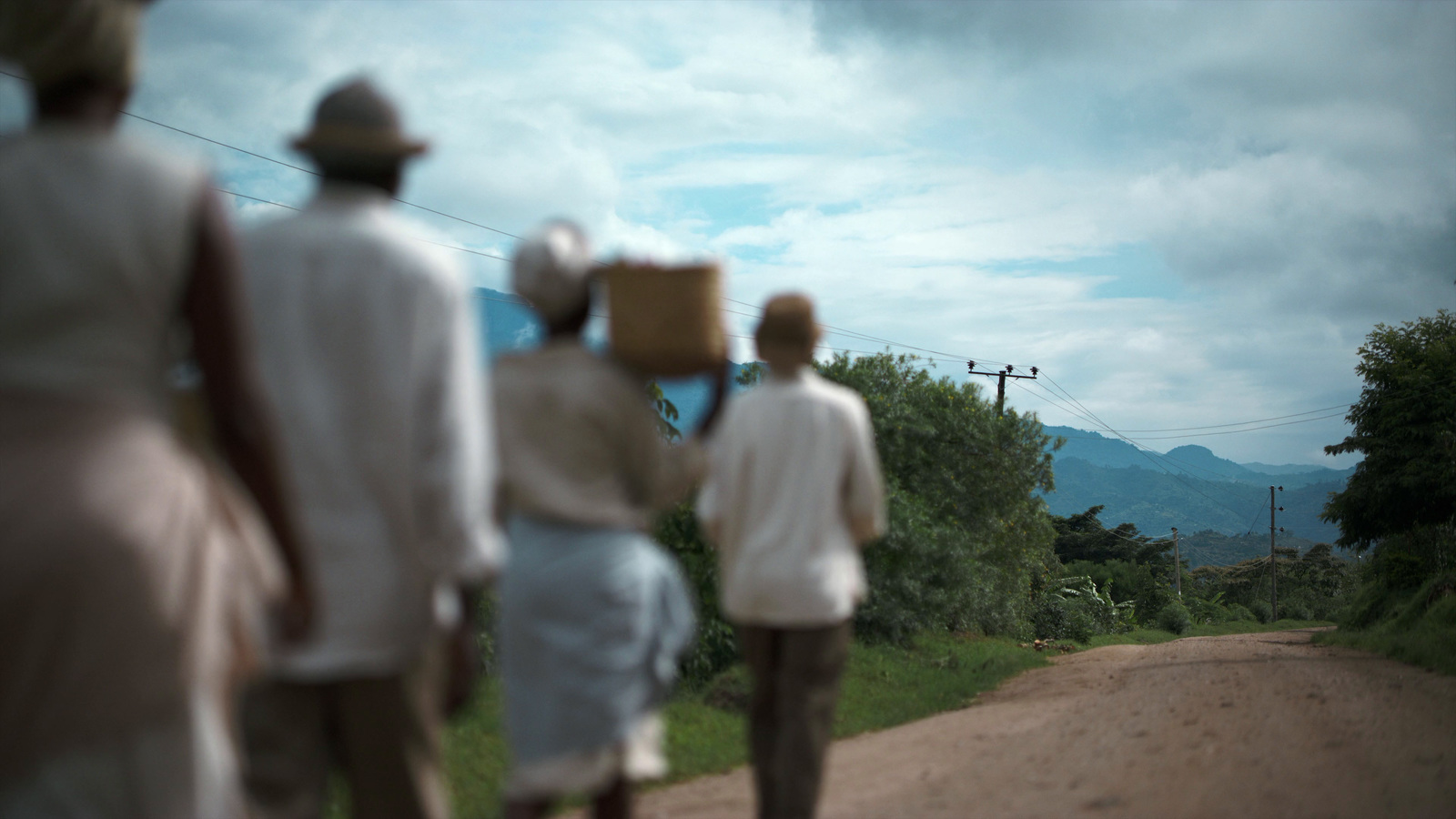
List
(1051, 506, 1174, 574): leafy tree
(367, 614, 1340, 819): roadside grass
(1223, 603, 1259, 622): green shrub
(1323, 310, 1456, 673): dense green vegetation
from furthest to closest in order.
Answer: (1051, 506, 1174, 574): leafy tree
(1223, 603, 1259, 622): green shrub
(1323, 310, 1456, 673): dense green vegetation
(367, 614, 1340, 819): roadside grass

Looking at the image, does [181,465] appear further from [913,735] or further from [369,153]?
[913,735]

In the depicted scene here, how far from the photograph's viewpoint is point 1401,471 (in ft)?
92.6

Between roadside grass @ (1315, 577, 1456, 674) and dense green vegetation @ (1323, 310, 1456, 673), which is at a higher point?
dense green vegetation @ (1323, 310, 1456, 673)

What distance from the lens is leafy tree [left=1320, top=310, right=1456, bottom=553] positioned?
2752cm

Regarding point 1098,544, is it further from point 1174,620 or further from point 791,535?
point 791,535

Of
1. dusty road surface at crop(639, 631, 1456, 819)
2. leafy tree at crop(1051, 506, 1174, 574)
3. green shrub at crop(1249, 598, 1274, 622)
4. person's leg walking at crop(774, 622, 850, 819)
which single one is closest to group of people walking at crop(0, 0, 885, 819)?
person's leg walking at crop(774, 622, 850, 819)

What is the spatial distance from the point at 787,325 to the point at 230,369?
2743 millimetres

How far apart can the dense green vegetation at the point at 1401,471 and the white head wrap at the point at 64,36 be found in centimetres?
2480

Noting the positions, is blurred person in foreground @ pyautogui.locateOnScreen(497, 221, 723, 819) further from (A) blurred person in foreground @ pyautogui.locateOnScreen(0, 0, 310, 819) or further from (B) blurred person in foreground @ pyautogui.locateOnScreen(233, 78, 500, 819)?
(A) blurred person in foreground @ pyautogui.locateOnScreen(0, 0, 310, 819)

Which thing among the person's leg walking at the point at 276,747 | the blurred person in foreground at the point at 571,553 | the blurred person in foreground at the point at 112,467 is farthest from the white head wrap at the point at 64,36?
the blurred person in foreground at the point at 571,553

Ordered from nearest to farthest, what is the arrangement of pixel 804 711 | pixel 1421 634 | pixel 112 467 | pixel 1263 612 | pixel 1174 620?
pixel 112 467 < pixel 804 711 < pixel 1421 634 < pixel 1174 620 < pixel 1263 612

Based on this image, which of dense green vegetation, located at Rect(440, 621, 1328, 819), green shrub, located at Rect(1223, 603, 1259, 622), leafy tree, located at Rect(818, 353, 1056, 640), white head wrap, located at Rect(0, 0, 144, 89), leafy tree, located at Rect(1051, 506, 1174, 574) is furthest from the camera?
leafy tree, located at Rect(1051, 506, 1174, 574)

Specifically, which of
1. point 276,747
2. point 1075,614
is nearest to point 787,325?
point 276,747

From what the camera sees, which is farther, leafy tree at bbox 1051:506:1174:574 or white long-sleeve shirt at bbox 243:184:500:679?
leafy tree at bbox 1051:506:1174:574
